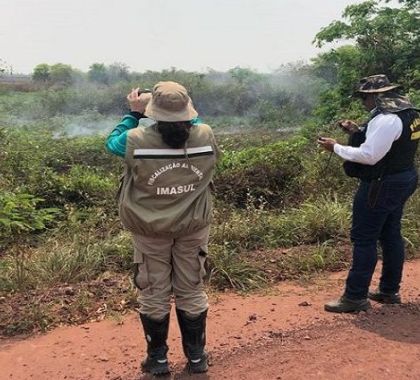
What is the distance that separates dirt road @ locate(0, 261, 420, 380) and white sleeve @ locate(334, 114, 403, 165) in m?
1.18

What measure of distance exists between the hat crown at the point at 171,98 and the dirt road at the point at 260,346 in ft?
5.02

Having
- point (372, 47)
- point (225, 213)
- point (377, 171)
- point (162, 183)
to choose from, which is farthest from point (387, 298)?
point (372, 47)

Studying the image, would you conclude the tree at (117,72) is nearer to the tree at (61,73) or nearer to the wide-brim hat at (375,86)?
the tree at (61,73)

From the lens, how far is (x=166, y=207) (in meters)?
3.02

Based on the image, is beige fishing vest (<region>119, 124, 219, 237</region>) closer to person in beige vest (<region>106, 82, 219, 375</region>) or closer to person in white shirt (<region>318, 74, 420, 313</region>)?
person in beige vest (<region>106, 82, 219, 375</region>)

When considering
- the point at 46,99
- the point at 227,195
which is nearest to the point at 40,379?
the point at 227,195

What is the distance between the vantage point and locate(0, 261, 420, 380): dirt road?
10.7ft

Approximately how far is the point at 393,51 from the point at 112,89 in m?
25.3

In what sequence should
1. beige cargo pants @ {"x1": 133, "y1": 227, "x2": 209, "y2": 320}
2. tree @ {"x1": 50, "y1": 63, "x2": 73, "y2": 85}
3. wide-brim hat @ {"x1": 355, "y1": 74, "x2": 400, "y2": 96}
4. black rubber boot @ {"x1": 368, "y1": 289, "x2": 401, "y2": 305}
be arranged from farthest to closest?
tree @ {"x1": 50, "y1": 63, "x2": 73, "y2": 85} → black rubber boot @ {"x1": 368, "y1": 289, "x2": 401, "y2": 305} → wide-brim hat @ {"x1": 355, "y1": 74, "x2": 400, "y2": 96} → beige cargo pants @ {"x1": 133, "y1": 227, "x2": 209, "y2": 320}

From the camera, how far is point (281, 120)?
35.2 meters

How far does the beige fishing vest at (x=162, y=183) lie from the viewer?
2953 millimetres

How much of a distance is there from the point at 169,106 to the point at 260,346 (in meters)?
1.67

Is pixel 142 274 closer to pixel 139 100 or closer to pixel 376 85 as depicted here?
pixel 139 100

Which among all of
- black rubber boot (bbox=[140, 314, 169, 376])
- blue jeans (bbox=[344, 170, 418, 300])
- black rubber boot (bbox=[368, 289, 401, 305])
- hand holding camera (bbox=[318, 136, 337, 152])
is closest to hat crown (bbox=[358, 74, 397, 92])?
hand holding camera (bbox=[318, 136, 337, 152])
